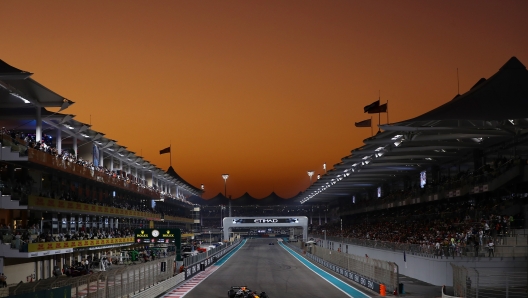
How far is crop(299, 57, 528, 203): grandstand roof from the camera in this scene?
39031mm

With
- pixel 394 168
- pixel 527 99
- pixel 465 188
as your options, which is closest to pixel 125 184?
pixel 394 168

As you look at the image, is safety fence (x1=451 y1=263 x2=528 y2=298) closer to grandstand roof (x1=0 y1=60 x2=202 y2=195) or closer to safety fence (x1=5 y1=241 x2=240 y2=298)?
safety fence (x1=5 y1=241 x2=240 y2=298)

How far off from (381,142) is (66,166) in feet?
73.3

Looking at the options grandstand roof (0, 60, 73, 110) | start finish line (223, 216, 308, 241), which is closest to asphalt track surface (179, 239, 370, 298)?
grandstand roof (0, 60, 73, 110)

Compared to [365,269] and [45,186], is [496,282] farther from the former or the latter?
[45,186]

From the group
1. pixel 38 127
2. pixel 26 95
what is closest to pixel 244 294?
pixel 26 95

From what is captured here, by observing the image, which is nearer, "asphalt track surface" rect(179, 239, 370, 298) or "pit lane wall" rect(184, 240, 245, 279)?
"asphalt track surface" rect(179, 239, 370, 298)

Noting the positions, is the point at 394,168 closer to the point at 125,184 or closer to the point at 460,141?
the point at 460,141

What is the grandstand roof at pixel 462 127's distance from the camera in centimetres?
3903

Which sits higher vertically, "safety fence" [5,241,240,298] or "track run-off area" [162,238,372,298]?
"safety fence" [5,241,240,298]

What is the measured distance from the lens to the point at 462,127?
40.3m

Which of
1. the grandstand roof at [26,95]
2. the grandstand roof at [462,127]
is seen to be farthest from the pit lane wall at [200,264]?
the grandstand roof at [462,127]

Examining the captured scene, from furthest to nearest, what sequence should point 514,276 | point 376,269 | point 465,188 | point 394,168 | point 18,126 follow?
point 394,168 → point 18,126 → point 465,188 → point 376,269 → point 514,276

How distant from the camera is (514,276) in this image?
33844mm
